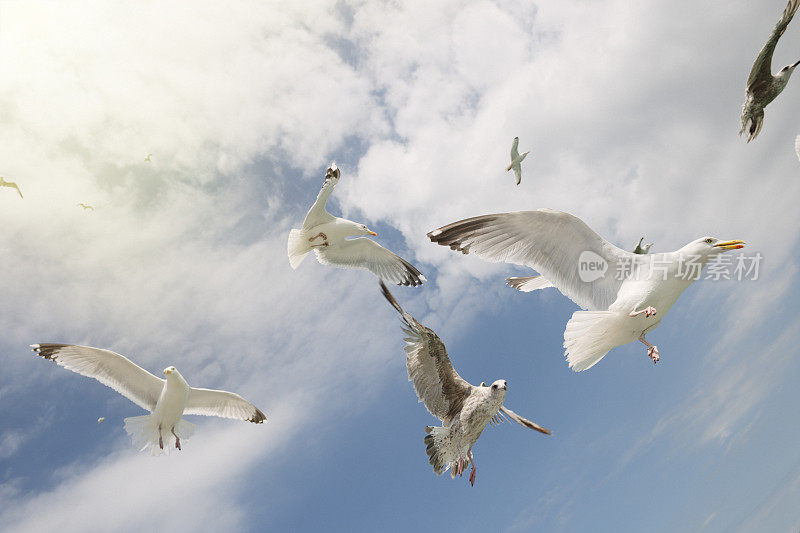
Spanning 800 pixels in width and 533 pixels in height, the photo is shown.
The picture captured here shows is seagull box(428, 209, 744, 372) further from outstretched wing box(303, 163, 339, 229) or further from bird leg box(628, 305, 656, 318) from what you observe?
outstretched wing box(303, 163, 339, 229)

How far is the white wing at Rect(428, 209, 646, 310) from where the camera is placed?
11.8 feet

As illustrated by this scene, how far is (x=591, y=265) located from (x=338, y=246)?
411 cm

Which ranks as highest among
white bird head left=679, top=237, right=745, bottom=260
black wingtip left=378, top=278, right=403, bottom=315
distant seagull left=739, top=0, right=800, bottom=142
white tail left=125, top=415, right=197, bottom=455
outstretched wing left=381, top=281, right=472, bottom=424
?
white tail left=125, top=415, right=197, bottom=455

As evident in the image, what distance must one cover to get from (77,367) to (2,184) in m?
2.42

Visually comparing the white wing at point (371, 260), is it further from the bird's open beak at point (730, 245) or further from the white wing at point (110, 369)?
the bird's open beak at point (730, 245)

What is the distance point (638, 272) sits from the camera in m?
3.62

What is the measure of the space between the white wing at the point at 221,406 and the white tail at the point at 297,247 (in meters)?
2.26

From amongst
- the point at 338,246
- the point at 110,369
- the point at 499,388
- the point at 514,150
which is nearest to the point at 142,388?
the point at 110,369

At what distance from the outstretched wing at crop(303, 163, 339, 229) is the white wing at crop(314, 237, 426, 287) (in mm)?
669

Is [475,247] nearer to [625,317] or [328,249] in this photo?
[625,317]

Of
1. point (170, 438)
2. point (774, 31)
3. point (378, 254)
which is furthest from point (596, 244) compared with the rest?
point (170, 438)

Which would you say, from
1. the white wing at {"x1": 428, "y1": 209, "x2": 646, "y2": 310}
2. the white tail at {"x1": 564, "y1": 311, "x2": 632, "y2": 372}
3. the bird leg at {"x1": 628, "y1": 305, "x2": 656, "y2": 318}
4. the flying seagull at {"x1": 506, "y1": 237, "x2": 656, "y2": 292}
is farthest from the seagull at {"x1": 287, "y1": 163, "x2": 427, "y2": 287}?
the bird leg at {"x1": 628, "y1": 305, "x2": 656, "y2": 318}

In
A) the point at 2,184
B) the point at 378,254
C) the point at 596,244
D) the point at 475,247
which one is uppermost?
the point at 2,184

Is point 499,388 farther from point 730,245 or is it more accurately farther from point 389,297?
point 730,245
